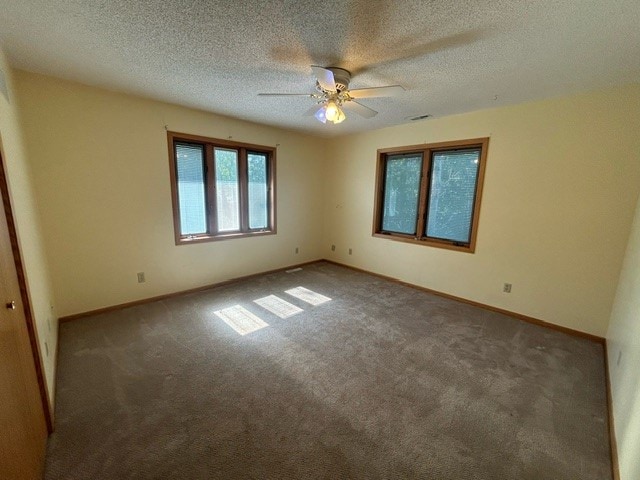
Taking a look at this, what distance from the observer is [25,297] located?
142cm

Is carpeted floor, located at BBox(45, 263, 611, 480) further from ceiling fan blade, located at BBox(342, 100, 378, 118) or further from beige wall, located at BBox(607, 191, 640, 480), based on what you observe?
ceiling fan blade, located at BBox(342, 100, 378, 118)

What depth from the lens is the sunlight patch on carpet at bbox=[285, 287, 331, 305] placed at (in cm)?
339

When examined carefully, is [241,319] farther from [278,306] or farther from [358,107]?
[358,107]

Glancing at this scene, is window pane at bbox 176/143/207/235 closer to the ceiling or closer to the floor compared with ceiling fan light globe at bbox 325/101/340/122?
closer to the floor

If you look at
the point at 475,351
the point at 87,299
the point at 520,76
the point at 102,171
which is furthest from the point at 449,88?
the point at 87,299

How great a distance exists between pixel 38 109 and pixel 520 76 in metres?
4.29

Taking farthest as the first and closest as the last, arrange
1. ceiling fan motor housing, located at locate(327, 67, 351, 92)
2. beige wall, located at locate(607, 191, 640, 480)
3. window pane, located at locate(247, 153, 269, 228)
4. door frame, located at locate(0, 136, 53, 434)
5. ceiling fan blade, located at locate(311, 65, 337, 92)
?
1. window pane, located at locate(247, 153, 269, 228)
2. ceiling fan motor housing, located at locate(327, 67, 351, 92)
3. ceiling fan blade, located at locate(311, 65, 337, 92)
4. door frame, located at locate(0, 136, 53, 434)
5. beige wall, located at locate(607, 191, 640, 480)

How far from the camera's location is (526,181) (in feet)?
9.40

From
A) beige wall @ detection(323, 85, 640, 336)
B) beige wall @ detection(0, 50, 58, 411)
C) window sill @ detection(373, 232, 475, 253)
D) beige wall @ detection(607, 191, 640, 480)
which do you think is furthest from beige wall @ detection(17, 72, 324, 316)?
beige wall @ detection(607, 191, 640, 480)

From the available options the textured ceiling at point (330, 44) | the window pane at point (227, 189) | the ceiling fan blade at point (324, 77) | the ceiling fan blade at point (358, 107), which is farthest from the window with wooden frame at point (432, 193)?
the window pane at point (227, 189)

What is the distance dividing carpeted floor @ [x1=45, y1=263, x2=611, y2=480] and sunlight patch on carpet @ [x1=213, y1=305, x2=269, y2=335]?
0.03 meters

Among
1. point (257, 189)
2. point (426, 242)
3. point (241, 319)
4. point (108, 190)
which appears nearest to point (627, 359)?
point (426, 242)

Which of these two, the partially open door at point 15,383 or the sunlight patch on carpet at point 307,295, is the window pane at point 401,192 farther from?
the partially open door at point 15,383

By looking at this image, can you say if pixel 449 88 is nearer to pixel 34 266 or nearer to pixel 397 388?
pixel 397 388
